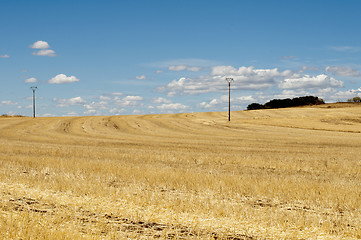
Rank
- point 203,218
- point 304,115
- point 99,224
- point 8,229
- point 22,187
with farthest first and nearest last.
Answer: point 304,115 → point 22,187 → point 203,218 → point 99,224 → point 8,229

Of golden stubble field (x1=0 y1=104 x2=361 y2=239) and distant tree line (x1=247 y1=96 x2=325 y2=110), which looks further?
distant tree line (x1=247 y1=96 x2=325 y2=110)

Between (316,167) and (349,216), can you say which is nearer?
(349,216)

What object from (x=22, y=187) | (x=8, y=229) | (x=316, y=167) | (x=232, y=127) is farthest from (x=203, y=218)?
(x=232, y=127)

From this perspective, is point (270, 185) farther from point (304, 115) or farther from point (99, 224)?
point (304, 115)

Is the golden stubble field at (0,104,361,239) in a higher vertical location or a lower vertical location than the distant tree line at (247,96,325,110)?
lower

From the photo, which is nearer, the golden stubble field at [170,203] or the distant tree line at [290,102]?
the golden stubble field at [170,203]

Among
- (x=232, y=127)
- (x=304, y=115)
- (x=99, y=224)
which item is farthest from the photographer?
(x=304, y=115)

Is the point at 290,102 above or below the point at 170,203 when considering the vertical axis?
above

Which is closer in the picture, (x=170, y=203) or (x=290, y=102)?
(x=170, y=203)

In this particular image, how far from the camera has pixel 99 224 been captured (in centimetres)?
766

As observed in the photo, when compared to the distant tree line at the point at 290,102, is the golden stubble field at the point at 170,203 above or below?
below

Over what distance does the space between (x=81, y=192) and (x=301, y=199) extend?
19.4 ft

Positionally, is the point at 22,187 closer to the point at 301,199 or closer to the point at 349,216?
the point at 301,199

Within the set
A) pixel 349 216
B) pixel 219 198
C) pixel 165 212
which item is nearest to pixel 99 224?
pixel 165 212
